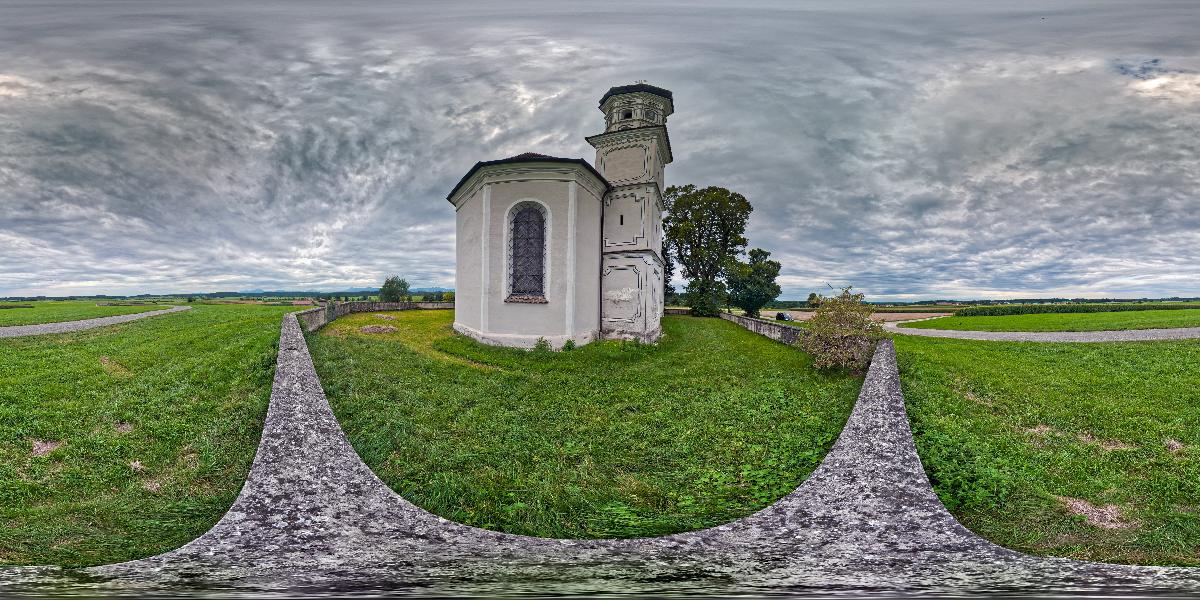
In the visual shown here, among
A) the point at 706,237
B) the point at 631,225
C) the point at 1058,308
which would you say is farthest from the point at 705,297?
the point at 1058,308

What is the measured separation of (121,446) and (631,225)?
53.2ft

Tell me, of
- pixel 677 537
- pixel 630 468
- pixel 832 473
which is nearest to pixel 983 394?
pixel 832 473

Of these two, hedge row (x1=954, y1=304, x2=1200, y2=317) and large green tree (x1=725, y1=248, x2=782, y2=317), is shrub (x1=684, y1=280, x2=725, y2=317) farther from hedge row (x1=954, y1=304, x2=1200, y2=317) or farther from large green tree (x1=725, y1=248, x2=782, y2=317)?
hedge row (x1=954, y1=304, x2=1200, y2=317)

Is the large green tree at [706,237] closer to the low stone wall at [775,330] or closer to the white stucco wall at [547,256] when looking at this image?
the low stone wall at [775,330]

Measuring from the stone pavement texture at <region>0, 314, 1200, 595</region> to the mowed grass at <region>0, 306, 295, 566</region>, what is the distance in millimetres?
869

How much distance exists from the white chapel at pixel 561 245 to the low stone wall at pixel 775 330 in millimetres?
5265

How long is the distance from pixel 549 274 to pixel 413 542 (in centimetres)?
1282

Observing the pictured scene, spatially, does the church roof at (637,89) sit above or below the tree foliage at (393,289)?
above

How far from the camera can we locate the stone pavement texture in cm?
407

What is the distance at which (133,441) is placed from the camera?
27.3 ft

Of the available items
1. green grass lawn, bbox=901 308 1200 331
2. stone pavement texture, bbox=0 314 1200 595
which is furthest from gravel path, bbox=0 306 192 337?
green grass lawn, bbox=901 308 1200 331

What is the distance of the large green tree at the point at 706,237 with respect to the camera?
36.0m

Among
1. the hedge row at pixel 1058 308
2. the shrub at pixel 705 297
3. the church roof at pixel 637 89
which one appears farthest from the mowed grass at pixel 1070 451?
the hedge row at pixel 1058 308

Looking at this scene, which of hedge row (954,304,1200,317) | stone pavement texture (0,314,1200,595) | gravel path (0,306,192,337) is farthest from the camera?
hedge row (954,304,1200,317)
